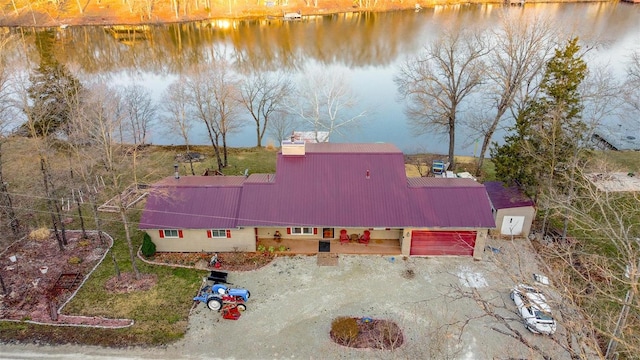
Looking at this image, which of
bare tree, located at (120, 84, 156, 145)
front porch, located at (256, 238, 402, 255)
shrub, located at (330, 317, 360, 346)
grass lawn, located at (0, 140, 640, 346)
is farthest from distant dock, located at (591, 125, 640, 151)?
bare tree, located at (120, 84, 156, 145)

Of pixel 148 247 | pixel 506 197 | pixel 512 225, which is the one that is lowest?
pixel 148 247

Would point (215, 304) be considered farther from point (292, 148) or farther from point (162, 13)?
point (162, 13)

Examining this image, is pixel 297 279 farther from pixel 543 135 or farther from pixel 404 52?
pixel 404 52

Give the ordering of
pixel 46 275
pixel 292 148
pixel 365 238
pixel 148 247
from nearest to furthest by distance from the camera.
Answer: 1. pixel 46 275
2. pixel 148 247
3. pixel 365 238
4. pixel 292 148

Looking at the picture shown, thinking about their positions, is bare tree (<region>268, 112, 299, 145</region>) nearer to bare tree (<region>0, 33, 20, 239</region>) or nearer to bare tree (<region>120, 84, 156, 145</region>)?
bare tree (<region>120, 84, 156, 145</region>)

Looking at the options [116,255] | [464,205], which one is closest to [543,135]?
[464,205]

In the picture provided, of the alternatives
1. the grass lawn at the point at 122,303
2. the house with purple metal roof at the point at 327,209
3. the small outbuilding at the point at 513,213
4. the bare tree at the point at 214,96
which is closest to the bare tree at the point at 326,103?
the bare tree at the point at 214,96

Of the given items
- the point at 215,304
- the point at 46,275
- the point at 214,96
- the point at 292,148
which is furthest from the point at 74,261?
the point at 214,96

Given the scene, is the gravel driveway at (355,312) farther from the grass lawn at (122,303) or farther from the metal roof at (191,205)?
the metal roof at (191,205)
